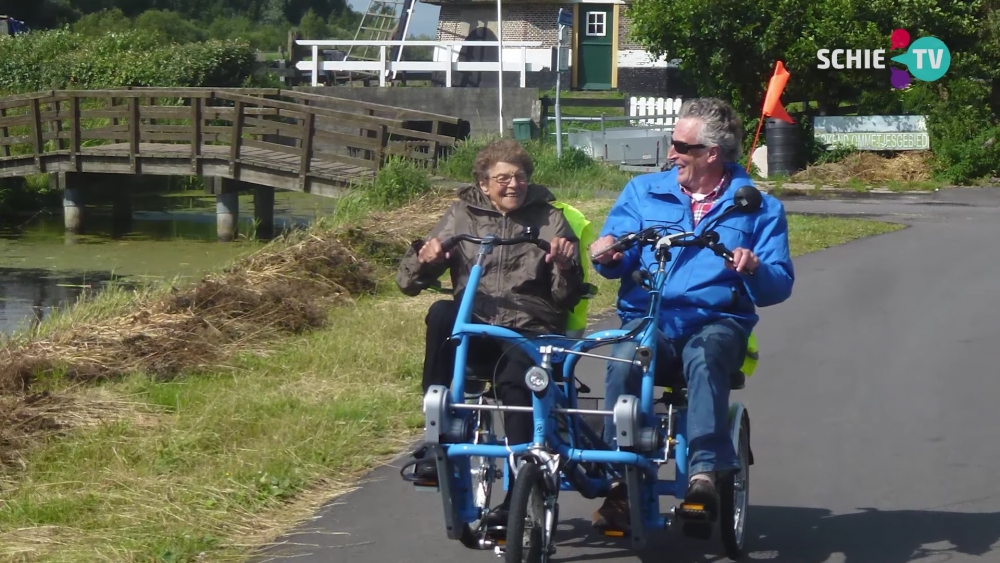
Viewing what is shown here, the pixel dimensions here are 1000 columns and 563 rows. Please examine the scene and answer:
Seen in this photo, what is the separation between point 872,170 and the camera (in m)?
23.1

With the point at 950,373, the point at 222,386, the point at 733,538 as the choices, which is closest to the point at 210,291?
the point at 222,386

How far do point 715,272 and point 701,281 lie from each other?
0.19ft

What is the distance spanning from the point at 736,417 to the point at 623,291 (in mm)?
613

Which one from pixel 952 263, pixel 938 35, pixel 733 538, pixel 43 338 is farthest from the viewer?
pixel 938 35

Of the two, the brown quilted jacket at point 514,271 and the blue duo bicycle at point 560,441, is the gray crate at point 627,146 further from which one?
the blue duo bicycle at point 560,441

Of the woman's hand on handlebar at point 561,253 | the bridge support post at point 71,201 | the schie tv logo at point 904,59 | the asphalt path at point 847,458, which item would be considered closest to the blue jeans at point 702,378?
the woman's hand on handlebar at point 561,253

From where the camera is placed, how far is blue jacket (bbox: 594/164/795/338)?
4.58 metres

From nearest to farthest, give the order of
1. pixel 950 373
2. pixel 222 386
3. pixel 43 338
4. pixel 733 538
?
1. pixel 733 538
2. pixel 222 386
3. pixel 950 373
4. pixel 43 338

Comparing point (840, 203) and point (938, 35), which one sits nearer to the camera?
point (840, 203)

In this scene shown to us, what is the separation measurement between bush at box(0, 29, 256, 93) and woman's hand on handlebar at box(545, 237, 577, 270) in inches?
Result: 1105

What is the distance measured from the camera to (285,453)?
590 cm

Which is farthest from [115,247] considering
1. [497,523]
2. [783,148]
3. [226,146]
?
[497,523]

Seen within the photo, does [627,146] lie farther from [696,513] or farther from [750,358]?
[696,513]

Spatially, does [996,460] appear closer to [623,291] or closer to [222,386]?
[623,291]
